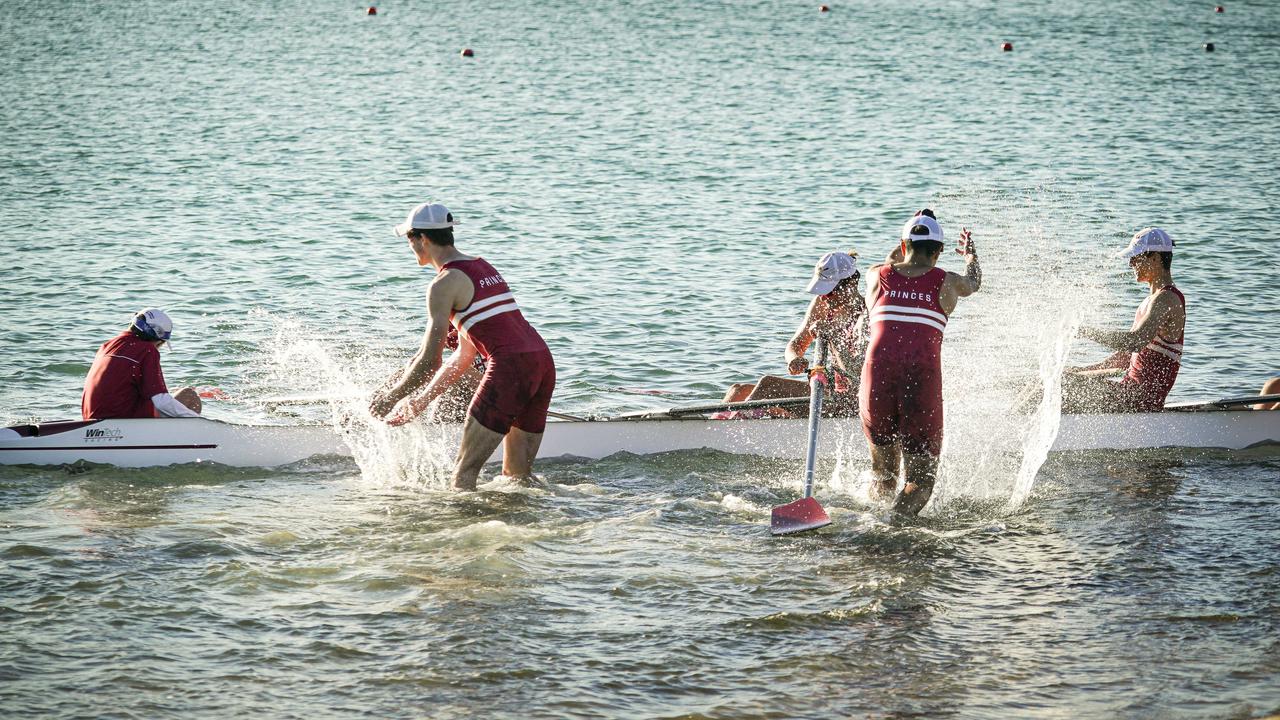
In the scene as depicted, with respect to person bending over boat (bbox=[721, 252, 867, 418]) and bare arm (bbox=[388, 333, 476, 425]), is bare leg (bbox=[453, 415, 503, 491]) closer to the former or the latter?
bare arm (bbox=[388, 333, 476, 425])

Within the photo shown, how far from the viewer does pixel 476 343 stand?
9383 millimetres

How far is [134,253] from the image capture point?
19.9 m

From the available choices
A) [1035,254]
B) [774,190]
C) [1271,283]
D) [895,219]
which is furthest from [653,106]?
[1271,283]

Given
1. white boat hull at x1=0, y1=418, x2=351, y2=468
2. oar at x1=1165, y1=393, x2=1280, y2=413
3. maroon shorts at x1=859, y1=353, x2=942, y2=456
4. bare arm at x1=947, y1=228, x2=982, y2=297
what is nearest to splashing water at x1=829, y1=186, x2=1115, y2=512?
maroon shorts at x1=859, y1=353, x2=942, y2=456

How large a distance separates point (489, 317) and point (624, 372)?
212 inches

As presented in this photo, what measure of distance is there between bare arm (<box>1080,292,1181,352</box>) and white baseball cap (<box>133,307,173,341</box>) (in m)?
6.98

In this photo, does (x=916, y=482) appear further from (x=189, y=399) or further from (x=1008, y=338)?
(x=1008, y=338)

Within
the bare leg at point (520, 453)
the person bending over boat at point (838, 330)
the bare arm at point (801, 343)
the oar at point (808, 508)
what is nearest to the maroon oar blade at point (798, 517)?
the oar at point (808, 508)

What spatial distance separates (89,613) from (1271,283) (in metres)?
15.3

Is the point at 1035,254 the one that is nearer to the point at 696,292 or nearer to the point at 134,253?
the point at 696,292

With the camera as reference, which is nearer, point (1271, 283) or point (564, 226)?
point (1271, 283)

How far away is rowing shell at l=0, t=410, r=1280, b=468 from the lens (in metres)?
10.5

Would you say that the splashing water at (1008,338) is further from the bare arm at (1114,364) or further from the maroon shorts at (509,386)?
the maroon shorts at (509,386)

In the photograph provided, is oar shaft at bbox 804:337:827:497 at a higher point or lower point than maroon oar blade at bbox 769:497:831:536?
higher
